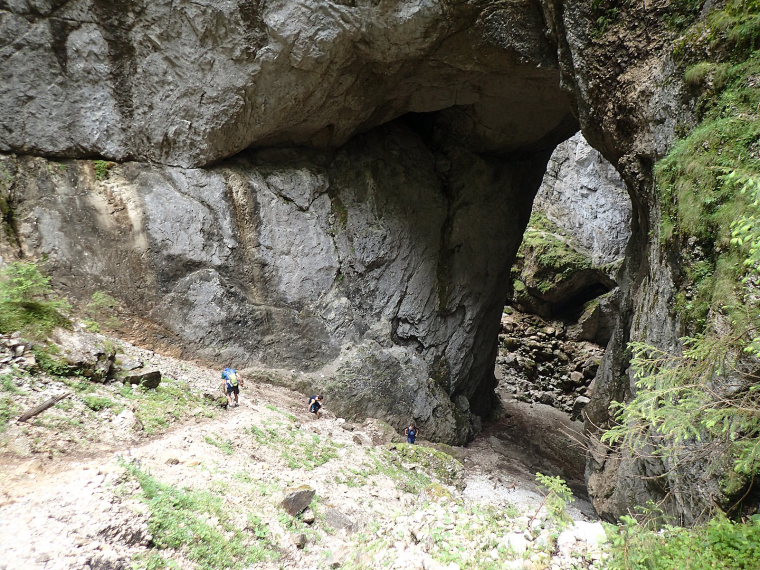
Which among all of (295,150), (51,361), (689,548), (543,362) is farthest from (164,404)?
(543,362)

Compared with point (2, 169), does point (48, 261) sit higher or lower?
lower

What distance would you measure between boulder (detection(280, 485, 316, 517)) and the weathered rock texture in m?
26.0

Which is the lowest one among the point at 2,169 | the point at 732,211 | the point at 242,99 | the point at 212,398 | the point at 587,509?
the point at 587,509

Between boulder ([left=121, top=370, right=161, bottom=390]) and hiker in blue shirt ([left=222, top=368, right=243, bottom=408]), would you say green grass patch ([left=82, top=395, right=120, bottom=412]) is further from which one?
hiker in blue shirt ([left=222, top=368, right=243, bottom=408])

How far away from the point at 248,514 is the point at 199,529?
89cm

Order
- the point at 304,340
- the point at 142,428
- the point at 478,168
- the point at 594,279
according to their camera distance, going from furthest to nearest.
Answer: the point at 594,279, the point at 478,168, the point at 304,340, the point at 142,428

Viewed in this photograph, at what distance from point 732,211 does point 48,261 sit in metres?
13.7

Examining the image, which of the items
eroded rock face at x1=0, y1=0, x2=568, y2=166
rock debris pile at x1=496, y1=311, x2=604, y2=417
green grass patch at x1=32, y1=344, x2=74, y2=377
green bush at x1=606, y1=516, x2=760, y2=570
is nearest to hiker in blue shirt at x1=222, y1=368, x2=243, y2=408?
green grass patch at x1=32, y1=344, x2=74, y2=377

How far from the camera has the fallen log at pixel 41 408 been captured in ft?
18.6

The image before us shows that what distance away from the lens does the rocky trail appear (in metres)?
4.09

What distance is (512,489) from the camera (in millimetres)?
11938

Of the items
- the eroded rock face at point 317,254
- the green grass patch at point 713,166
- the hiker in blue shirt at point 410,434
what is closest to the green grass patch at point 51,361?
the eroded rock face at point 317,254

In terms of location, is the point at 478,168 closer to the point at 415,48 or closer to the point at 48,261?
the point at 415,48

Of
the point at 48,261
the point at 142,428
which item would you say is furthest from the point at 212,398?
the point at 48,261
